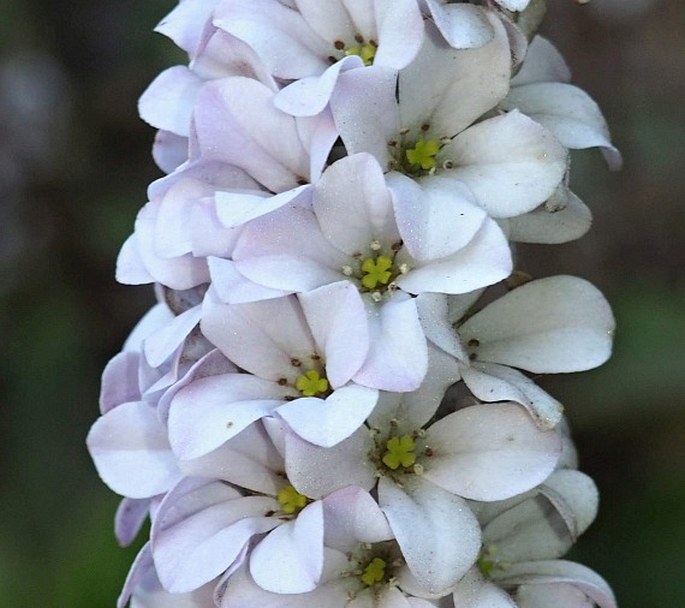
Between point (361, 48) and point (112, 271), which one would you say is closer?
point (361, 48)

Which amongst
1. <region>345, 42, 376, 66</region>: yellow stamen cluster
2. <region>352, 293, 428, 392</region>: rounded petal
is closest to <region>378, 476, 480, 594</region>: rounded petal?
<region>352, 293, 428, 392</region>: rounded petal

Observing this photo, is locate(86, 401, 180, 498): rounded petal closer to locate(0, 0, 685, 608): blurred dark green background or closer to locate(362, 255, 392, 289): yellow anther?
locate(362, 255, 392, 289): yellow anther

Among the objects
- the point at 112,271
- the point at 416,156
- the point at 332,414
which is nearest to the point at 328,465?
the point at 332,414

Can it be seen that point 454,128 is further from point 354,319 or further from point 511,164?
point 354,319

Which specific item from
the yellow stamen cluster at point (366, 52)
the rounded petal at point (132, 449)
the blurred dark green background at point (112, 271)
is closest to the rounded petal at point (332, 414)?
the rounded petal at point (132, 449)

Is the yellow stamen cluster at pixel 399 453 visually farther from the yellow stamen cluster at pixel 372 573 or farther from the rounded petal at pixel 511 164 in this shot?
the rounded petal at pixel 511 164

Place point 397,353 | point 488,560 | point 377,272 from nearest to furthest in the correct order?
point 397,353, point 377,272, point 488,560

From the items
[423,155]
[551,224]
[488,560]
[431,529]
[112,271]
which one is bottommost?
[112,271]

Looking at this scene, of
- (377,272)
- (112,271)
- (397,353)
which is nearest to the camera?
(397,353)
